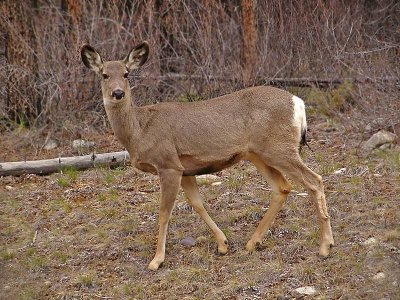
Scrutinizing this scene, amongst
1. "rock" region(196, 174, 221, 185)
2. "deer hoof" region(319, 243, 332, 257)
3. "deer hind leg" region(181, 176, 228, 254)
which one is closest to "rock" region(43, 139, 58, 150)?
"rock" region(196, 174, 221, 185)

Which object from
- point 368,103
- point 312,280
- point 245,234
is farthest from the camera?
point 368,103

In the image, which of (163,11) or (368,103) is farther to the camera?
(163,11)

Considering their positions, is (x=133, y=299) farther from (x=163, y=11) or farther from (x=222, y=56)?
(x=163, y=11)

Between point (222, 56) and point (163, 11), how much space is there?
150 cm

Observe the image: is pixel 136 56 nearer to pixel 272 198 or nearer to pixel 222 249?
pixel 272 198

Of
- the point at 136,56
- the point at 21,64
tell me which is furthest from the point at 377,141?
the point at 21,64

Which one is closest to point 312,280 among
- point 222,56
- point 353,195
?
point 353,195

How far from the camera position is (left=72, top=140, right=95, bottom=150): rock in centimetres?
1159

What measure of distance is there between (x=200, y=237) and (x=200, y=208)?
40cm

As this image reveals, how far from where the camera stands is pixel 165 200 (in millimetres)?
7789

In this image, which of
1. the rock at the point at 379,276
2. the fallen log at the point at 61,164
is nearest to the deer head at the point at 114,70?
the rock at the point at 379,276

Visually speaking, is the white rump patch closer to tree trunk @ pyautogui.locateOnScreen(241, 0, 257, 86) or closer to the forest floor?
the forest floor

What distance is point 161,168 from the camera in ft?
25.5

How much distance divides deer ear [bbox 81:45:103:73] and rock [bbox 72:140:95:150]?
11.6 ft
